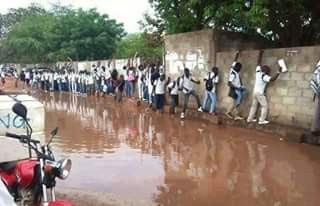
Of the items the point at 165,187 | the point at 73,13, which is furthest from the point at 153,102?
the point at 73,13

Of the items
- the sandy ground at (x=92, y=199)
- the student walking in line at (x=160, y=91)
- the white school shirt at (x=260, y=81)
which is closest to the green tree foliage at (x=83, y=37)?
the student walking in line at (x=160, y=91)

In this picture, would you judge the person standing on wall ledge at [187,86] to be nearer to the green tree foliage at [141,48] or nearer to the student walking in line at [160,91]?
the student walking in line at [160,91]

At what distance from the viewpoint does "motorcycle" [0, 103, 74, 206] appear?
3.92 metres

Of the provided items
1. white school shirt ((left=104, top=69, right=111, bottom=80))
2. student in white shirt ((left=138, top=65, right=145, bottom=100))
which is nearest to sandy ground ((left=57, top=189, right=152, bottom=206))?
student in white shirt ((left=138, top=65, right=145, bottom=100))

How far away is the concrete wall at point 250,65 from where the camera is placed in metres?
11.3

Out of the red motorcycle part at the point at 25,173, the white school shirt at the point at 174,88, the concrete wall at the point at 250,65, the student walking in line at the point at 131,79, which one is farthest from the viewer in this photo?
the student walking in line at the point at 131,79

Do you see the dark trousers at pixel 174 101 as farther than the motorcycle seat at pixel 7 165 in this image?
Yes

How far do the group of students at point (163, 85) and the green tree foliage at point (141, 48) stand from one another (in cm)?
160

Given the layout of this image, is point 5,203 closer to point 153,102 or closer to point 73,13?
point 153,102

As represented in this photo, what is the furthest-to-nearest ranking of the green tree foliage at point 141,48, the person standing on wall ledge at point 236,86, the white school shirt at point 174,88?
1. the green tree foliage at point 141,48
2. the white school shirt at point 174,88
3. the person standing on wall ledge at point 236,86

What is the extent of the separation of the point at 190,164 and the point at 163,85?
8.45 metres

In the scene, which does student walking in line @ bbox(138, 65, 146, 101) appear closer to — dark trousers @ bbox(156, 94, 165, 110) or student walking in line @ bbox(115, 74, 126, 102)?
student walking in line @ bbox(115, 74, 126, 102)

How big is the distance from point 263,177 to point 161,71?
1093 centimetres

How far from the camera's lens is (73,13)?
39.5 m
